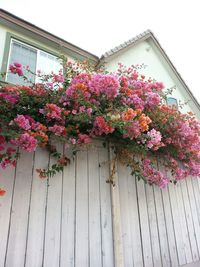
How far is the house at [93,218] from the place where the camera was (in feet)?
5.24

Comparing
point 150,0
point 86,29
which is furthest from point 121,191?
point 86,29

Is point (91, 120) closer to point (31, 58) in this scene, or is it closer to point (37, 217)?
point (37, 217)

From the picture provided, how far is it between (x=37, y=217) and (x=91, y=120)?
0.90m

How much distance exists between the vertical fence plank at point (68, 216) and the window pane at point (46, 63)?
340 cm

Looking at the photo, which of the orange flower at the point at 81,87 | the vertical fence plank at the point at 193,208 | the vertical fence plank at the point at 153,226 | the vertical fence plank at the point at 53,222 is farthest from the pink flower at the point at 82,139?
the vertical fence plank at the point at 193,208

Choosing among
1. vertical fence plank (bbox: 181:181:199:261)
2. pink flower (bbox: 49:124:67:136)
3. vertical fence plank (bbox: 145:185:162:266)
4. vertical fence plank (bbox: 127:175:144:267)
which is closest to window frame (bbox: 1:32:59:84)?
pink flower (bbox: 49:124:67:136)

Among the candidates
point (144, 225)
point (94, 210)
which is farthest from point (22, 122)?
point (144, 225)

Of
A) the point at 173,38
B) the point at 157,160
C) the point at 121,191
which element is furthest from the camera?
the point at 173,38

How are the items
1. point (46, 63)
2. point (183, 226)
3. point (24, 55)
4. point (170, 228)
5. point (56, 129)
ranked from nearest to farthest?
1. point (56, 129)
2. point (170, 228)
3. point (183, 226)
4. point (24, 55)
5. point (46, 63)

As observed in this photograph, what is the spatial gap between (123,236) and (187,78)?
281 inches

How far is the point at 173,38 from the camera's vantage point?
295 inches

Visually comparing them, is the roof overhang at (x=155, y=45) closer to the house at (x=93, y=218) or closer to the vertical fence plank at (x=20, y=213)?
the house at (x=93, y=218)

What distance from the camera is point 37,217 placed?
1.67 metres

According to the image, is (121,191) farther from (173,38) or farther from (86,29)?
(173,38)
